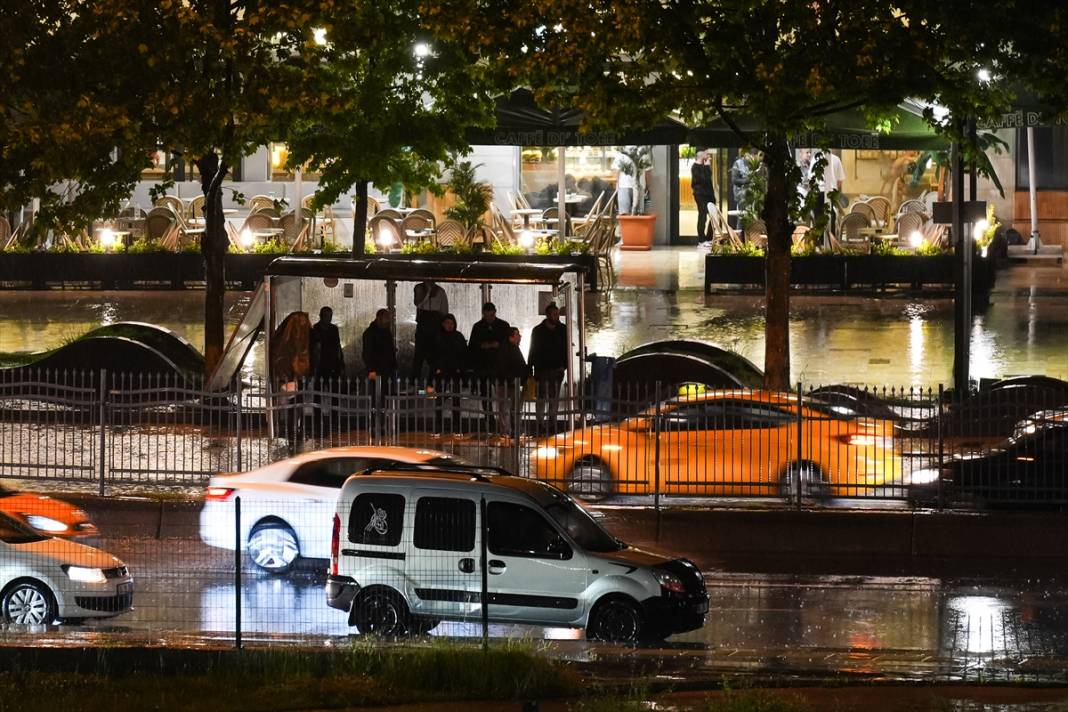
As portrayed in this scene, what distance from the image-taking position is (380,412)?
59.2 ft

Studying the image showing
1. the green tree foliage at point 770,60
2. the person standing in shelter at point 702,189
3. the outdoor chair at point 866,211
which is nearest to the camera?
the green tree foliage at point 770,60

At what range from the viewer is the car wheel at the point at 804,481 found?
56.6 feet

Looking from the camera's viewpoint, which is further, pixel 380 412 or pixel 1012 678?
pixel 380 412

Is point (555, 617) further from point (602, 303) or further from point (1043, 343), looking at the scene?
point (602, 303)

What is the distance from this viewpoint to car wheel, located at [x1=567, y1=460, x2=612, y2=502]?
17.5 meters

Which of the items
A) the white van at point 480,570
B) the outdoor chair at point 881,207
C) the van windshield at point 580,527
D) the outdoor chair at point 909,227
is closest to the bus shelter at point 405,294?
the van windshield at point 580,527

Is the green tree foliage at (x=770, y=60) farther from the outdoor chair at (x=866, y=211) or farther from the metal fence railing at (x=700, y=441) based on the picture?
the outdoor chair at (x=866, y=211)

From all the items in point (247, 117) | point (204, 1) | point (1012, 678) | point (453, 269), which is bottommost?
point (1012, 678)

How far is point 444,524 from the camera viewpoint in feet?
45.0

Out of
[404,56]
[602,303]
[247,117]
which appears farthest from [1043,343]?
[247,117]

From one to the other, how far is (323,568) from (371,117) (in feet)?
36.0

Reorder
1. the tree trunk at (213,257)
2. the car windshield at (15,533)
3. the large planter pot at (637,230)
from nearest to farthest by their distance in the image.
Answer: the car windshield at (15,533) → the tree trunk at (213,257) → the large planter pot at (637,230)

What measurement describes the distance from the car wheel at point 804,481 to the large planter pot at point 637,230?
25.7 meters

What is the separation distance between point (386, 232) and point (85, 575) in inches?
831
